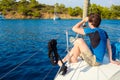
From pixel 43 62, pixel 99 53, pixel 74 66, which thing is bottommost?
pixel 43 62

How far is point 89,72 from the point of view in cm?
476

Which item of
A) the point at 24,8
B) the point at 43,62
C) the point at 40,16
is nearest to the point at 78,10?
the point at 40,16

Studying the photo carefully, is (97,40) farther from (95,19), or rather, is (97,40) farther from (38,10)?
(38,10)

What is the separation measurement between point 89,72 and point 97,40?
0.72m

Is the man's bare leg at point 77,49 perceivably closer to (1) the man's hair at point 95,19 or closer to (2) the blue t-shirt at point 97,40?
(2) the blue t-shirt at point 97,40

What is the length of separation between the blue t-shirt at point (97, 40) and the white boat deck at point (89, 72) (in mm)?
276

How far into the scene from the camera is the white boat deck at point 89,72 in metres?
4.51

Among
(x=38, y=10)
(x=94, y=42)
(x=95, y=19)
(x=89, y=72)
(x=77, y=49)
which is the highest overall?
(x=95, y=19)

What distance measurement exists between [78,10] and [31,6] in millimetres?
28447

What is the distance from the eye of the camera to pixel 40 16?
124062 millimetres

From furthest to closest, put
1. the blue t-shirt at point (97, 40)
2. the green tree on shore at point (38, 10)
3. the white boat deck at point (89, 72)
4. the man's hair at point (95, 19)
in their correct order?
the green tree on shore at point (38, 10) → the blue t-shirt at point (97, 40) → the man's hair at point (95, 19) → the white boat deck at point (89, 72)

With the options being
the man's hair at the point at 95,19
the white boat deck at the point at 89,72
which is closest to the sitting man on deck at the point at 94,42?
the man's hair at the point at 95,19

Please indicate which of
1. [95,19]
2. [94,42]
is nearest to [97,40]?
[94,42]

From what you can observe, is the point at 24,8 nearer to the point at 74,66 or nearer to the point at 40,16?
the point at 40,16
